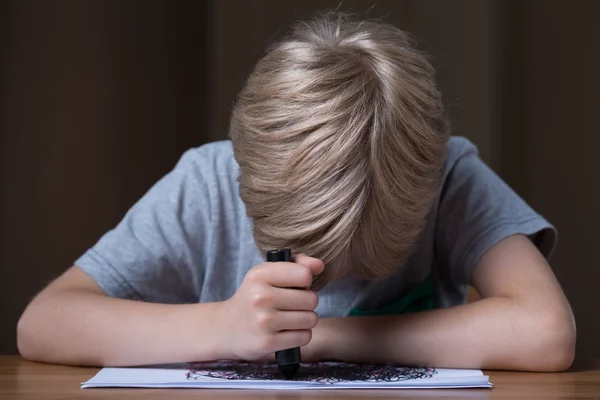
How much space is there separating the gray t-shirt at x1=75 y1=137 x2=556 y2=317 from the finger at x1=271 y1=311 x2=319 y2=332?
27cm

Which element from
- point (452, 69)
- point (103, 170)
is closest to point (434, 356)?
point (103, 170)

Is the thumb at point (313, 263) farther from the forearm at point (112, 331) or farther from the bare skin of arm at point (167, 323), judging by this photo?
the forearm at point (112, 331)

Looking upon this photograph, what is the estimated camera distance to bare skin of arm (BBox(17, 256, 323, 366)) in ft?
2.83

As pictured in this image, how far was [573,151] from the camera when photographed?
2.28m

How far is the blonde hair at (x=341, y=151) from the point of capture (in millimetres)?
859

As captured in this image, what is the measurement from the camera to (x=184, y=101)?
2.34 metres

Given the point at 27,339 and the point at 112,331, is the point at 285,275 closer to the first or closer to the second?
the point at 112,331

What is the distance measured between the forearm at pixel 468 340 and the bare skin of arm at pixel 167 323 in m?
0.15

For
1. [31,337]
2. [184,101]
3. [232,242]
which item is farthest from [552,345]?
[184,101]

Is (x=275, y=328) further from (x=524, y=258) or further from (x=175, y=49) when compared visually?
(x=175, y=49)

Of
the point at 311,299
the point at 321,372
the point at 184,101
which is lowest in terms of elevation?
the point at 321,372

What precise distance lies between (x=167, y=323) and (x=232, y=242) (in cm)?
27

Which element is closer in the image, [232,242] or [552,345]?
[552,345]

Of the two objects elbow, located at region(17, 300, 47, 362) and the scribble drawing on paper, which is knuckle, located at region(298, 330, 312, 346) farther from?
elbow, located at region(17, 300, 47, 362)
